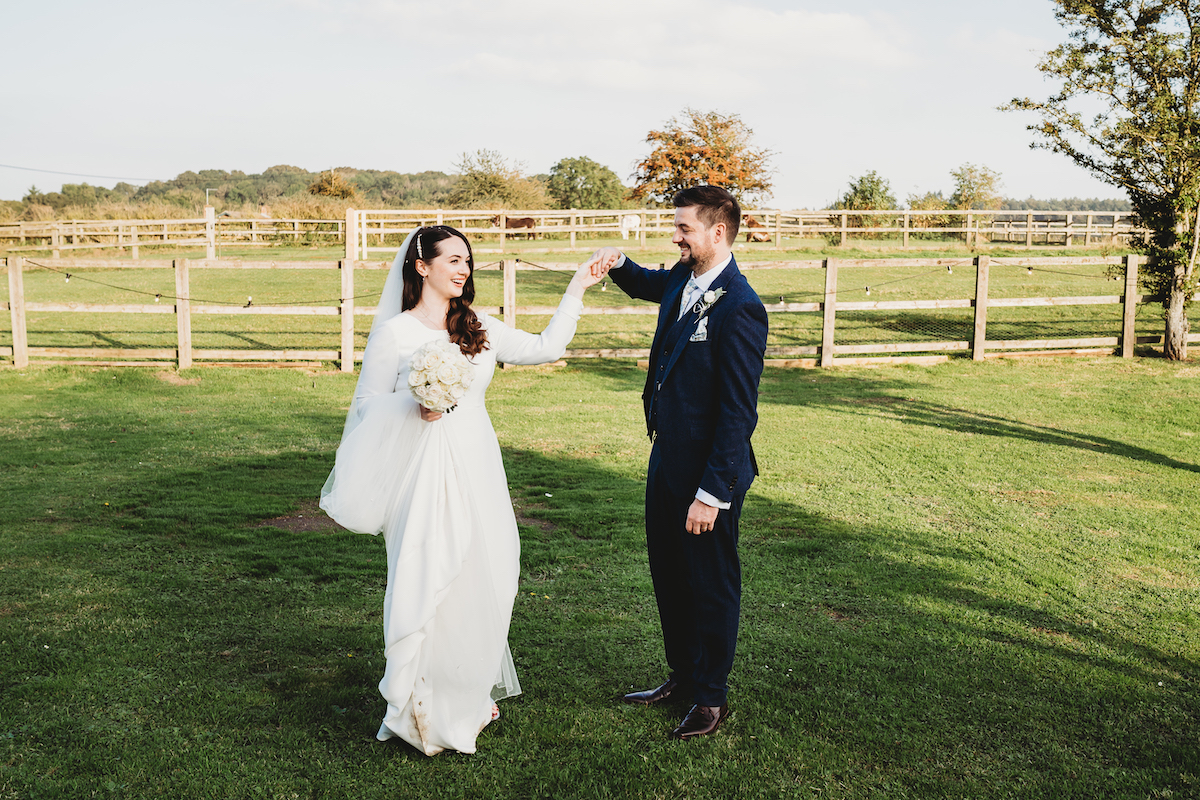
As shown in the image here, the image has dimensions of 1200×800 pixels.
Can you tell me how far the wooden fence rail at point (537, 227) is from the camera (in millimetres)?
30938

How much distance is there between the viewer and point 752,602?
516 cm

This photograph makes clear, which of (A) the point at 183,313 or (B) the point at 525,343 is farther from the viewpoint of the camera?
(A) the point at 183,313

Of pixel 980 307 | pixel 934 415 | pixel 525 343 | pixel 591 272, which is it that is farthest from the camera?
pixel 980 307

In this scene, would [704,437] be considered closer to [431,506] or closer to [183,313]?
[431,506]

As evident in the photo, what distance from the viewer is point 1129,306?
48.2 ft

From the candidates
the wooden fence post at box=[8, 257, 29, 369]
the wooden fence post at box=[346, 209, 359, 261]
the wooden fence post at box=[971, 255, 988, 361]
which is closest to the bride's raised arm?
the wooden fence post at box=[8, 257, 29, 369]

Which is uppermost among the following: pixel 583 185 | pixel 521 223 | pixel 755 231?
pixel 583 185

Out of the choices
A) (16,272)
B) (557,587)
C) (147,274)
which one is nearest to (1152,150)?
(557,587)

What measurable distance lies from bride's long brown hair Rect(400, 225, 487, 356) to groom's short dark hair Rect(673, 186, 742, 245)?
2.95ft

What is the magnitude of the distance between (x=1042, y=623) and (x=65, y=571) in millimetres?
5536

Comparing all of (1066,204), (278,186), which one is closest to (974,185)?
(278,186)

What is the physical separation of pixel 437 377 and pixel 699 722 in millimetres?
1778

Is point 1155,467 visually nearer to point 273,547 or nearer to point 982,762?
point 982,762

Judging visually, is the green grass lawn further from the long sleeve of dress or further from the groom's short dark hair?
the groom's short dark hair
